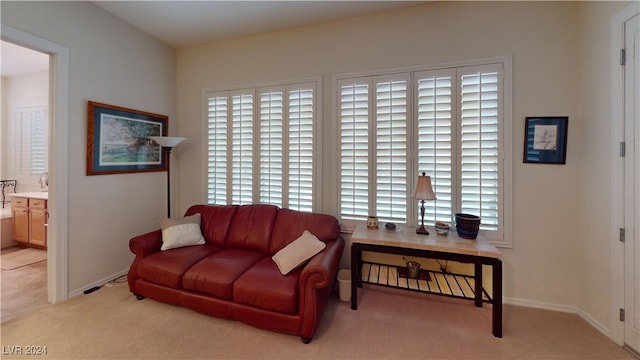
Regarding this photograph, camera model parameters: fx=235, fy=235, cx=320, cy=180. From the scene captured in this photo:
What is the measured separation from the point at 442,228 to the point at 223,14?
3341 mm

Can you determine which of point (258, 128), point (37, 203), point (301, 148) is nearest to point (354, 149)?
point (301, 148)

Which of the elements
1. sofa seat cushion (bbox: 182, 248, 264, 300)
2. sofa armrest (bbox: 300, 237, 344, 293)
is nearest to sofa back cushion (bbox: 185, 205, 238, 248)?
sofa seat cushion (bbox: 182, 248, 264, 300)

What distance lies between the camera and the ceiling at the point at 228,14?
253 cm

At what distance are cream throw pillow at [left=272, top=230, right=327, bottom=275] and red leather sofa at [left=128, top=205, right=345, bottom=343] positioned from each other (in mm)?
55

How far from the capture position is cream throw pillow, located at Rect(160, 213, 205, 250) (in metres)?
2.55

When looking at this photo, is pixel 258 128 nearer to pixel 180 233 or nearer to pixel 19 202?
pixel 180 233

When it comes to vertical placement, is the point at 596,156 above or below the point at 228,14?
below

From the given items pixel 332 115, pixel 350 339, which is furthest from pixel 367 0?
pixel 350 339

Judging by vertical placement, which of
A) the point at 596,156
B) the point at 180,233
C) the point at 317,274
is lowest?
the point at 317,274

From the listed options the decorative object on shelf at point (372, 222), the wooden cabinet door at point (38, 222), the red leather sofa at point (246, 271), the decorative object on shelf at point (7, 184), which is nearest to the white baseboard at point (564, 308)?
the decorative object on shelf at point (372, 222)

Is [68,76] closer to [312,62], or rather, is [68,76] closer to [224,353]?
[312,62]

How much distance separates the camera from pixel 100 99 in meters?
2.64

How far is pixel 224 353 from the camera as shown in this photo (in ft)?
5.66

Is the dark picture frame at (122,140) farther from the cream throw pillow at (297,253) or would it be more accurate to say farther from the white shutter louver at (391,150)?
the white shutter louver at (391,150)
